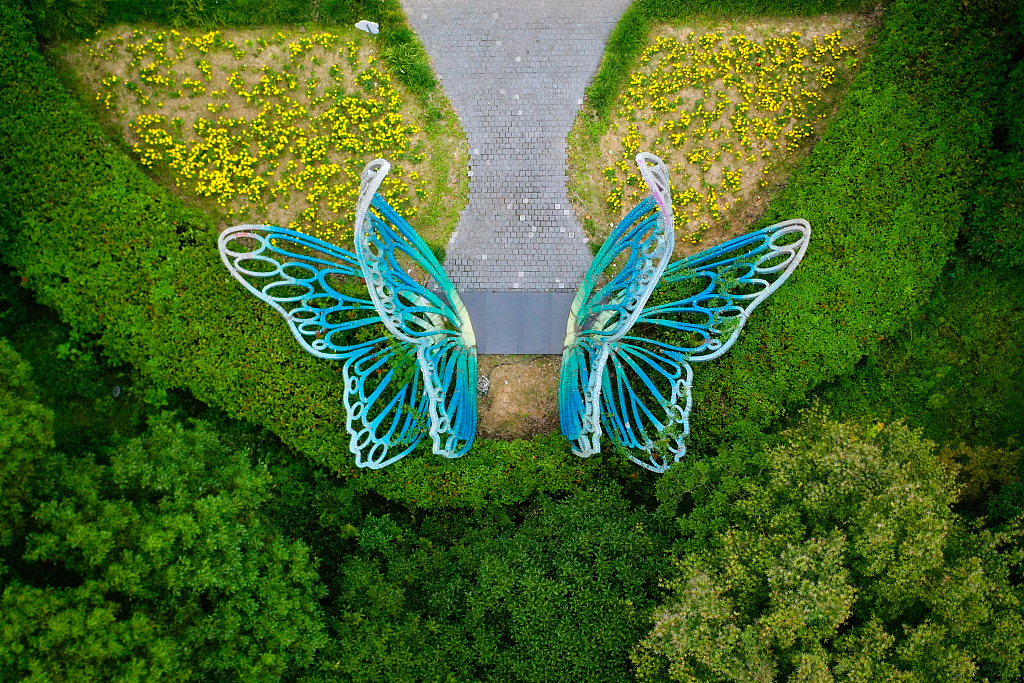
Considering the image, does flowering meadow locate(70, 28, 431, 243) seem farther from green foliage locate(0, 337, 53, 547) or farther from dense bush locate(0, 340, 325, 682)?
dense bush locate(0, 340, 325, 682)

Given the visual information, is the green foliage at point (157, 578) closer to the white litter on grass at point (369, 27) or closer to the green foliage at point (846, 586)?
the green foliage at point (846, 586)

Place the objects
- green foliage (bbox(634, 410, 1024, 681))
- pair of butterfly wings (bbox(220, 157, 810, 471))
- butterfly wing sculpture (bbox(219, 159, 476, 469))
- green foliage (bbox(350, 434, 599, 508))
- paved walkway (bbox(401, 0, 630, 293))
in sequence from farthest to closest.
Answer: paved walkway (bbox(401, 0, 630, 293)) → green foliage (bbox(350, 434, 599, 508)) → butterfly wing sculpture (bbox(219, 159, 476, 469)) → pair of butterfly wings (bbox(220, 157, 810, 471)) → green foliage (bbox(634, 410, 1024, 681))

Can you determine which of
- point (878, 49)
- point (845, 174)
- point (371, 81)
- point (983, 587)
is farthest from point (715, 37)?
point (983, 587)

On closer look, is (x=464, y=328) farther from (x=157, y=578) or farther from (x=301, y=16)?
(x=301, y=16)

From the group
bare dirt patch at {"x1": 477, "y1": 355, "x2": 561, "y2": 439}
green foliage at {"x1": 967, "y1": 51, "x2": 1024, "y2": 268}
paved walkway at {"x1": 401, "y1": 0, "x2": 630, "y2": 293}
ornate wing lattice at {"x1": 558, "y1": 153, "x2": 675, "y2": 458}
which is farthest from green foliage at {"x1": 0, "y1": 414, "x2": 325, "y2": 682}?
green foliage at {"x1": 967, "y1": 51, "x2": 1024, "y2": 268}

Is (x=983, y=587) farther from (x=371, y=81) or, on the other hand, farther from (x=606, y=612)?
(x=371, y=81)

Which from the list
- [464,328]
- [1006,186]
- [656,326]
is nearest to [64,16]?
[464,328]
